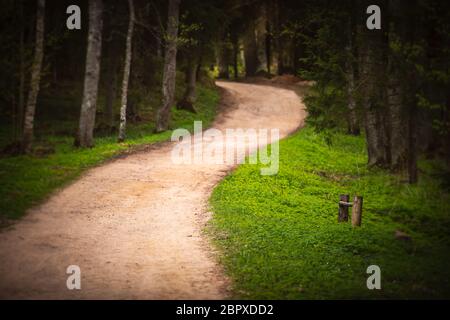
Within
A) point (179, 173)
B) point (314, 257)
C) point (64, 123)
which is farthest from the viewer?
point (64, 123)

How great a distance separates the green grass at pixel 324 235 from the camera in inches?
302

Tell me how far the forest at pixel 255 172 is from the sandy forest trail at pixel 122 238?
6cm

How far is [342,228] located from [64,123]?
64.9 ft

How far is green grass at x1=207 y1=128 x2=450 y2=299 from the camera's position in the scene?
7.67 metres

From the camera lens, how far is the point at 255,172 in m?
15.7

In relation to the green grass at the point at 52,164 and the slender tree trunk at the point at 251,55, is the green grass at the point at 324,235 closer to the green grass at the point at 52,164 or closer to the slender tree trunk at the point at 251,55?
the green grass at the point at 52,164

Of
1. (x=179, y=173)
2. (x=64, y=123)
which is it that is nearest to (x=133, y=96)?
(x=64, y=123)

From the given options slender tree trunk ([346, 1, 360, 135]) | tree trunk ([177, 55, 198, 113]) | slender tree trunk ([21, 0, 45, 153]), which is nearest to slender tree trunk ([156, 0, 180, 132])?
tree trunk ([177, 55, 198, 113])

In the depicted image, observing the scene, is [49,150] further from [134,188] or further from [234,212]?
[234,212]

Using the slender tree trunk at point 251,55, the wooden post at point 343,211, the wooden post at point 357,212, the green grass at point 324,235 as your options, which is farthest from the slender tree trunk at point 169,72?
the slender tree trunk at point 251,55

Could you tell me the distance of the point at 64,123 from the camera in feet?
83.0

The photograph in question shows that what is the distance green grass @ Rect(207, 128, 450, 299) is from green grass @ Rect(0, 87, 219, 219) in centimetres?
513

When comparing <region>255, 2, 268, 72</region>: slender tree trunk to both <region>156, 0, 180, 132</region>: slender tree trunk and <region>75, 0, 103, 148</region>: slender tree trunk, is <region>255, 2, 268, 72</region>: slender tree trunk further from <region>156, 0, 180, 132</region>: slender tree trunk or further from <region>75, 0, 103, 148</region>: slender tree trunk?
<region>75, 0, 103, 148</region>: slender tree trunk
